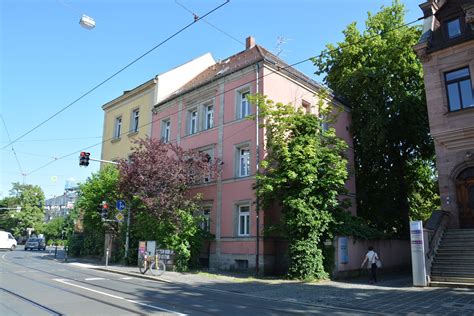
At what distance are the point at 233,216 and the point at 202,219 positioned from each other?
1708mm

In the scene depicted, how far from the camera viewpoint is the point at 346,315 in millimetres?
8938

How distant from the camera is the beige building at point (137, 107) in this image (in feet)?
95.9

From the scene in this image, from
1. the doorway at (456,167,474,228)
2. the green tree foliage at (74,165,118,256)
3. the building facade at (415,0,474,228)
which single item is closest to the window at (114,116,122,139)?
the green tree foliage at (74,165,118,256)

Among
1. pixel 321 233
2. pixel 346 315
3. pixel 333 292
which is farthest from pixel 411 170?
pixel 346 315

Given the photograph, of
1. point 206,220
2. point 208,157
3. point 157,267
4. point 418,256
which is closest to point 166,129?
point 208,157

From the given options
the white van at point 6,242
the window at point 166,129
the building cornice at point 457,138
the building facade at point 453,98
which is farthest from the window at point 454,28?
the white van at point 6,242

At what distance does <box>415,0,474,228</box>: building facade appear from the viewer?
19.2 meters

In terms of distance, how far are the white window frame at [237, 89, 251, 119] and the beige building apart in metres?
8.55

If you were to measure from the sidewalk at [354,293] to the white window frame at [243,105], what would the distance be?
908 centimetres

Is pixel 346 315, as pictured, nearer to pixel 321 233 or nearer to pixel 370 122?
pixel 321 233

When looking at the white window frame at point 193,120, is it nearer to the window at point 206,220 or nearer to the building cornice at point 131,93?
the building cornice at point 131,93

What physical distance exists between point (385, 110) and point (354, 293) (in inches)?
642

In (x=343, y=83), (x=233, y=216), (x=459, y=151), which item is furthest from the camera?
(x=343, y=83)

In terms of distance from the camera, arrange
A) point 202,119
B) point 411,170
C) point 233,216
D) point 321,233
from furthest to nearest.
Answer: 1. point 411,170
2. point 202,119
3. point 233,216
4. point 321,233
